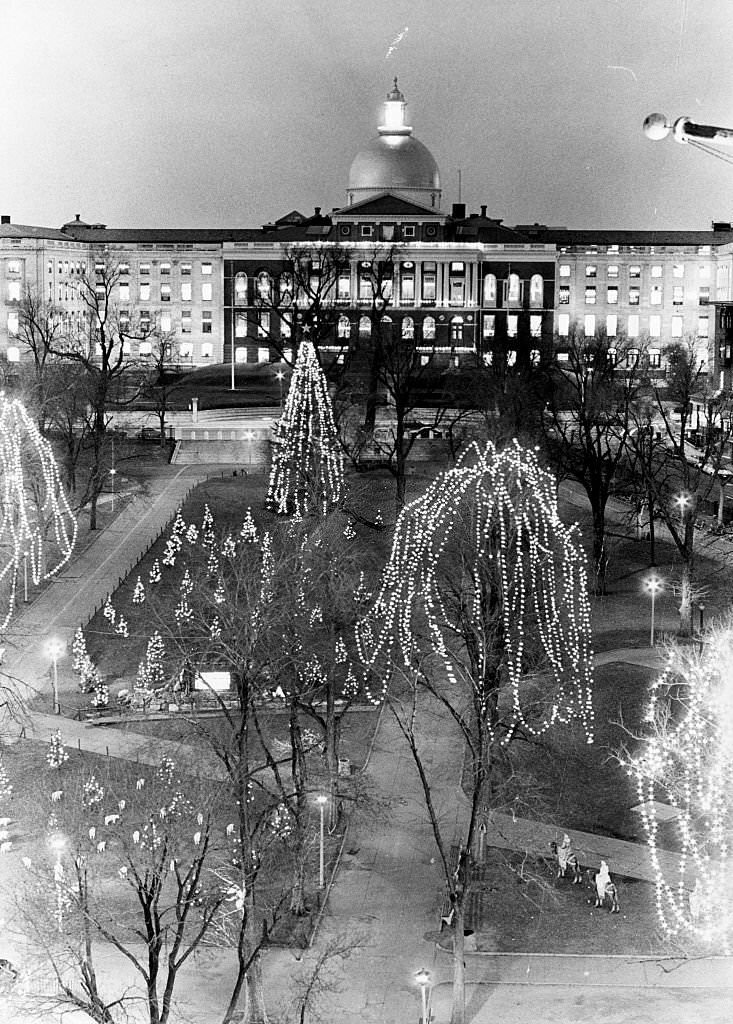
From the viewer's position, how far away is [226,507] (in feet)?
189

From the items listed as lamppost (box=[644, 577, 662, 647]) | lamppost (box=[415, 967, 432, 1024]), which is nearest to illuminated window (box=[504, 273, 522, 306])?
lamppost (box=[644, 577, 662, 647])

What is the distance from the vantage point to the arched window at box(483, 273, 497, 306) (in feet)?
377

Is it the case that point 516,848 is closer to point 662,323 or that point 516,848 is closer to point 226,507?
point 226,507

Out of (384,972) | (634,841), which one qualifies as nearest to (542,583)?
(634,841)

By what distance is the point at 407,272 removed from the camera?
11406cm

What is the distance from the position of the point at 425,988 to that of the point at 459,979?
32.3 inches

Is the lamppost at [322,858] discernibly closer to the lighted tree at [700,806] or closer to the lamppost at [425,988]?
the lamppost at [425,988]

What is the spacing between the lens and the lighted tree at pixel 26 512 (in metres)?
42.3

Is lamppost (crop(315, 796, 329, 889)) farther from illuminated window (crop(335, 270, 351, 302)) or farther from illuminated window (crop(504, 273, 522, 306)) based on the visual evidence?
illuminated window (crop(504, 273, 522, 306))

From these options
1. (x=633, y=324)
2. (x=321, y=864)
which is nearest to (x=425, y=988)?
(x=321, y=864)

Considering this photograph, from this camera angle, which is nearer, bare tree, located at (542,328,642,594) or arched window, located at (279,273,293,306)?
bare tree, located at (542,328,642,594)

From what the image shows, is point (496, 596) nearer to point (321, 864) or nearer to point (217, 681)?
point (321, 864)

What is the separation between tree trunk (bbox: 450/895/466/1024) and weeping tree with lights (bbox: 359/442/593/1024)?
0.45m

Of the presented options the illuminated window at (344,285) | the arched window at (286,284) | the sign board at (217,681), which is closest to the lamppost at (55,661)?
the sign board at (217,681)
